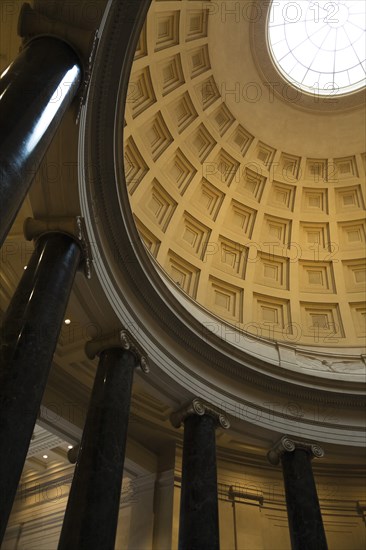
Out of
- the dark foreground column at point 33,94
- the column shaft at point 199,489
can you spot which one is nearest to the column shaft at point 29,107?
the dark foreground column at point 33,94

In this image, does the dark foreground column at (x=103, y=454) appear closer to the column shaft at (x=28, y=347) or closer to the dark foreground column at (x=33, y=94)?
the column shaft at (x=28, y=347)

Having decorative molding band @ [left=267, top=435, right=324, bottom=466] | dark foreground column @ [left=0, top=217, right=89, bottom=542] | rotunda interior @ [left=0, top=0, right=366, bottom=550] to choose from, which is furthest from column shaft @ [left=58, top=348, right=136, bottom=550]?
decorative molding band @ [left=267, top=435, right=324, bottom=466]

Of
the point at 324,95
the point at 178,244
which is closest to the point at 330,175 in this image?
the point at 324,95

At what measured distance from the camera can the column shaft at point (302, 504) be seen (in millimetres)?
8484

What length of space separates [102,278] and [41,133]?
420cm

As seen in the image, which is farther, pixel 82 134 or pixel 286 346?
pixel 286 346

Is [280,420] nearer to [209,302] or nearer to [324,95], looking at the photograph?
[209,302]

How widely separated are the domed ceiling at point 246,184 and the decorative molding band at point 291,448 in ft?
12.9

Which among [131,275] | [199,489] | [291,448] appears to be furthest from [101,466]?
[291,448]

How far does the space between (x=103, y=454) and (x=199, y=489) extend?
2.41 metres

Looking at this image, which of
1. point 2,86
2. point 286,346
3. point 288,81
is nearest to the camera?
point 2,86

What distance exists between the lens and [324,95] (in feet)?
50.1

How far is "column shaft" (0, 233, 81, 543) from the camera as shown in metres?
4.52

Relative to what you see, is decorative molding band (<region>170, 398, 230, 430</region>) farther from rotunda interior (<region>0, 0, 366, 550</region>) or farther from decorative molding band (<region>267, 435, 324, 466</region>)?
decorative molding band (<region>267, 435, 324, 466</region>)
